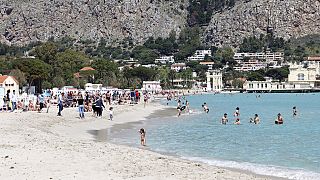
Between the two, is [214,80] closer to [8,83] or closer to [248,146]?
[8,83]

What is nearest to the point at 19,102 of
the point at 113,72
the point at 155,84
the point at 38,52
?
the point at 38,52

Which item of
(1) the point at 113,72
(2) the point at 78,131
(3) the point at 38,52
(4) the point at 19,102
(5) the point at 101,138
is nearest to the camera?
(5) the point at 101,138

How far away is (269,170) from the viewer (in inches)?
734

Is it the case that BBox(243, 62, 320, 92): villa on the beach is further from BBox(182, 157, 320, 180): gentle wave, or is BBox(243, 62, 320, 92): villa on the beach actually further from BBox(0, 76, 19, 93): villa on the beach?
BBox(182, 157, 320, 180): gentle wave

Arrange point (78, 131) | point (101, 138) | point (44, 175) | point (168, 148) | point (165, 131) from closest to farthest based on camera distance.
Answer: point (44, 175), point (168, 148), point (101, 138), point (78, 131), point (165, 131)

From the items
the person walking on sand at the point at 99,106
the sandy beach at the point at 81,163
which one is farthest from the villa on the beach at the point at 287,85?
the sandy beach at the point at 81,163

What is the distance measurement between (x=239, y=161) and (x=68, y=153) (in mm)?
5792

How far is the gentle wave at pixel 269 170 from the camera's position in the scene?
57.5ft

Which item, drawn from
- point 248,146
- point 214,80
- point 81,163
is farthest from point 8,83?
point 214,80

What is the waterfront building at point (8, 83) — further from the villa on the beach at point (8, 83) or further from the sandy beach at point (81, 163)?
the sandy beach at point (81, 163)

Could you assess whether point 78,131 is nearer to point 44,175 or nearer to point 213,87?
point 44,175

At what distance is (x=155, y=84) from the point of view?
148 m

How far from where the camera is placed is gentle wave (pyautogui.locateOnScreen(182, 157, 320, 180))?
17.5 metres

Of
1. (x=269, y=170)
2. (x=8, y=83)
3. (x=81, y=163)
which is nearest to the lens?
(x=81, y=163)
